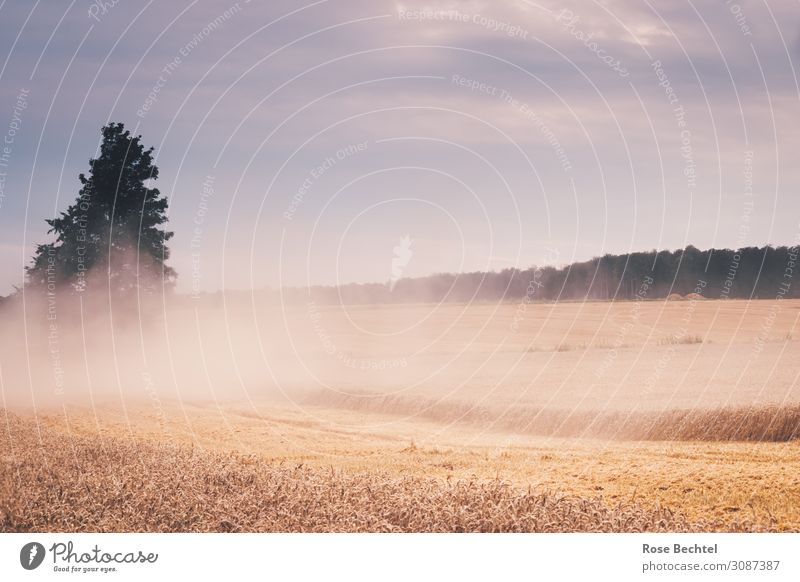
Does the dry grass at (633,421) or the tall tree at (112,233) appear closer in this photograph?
the dry grass at (633,421)

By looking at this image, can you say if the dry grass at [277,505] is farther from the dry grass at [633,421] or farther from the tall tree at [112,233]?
the tall tree at [112,233]

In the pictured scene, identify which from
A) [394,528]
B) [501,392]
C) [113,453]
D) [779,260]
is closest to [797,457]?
[779,260]

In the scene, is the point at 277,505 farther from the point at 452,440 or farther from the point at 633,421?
the point at 633,421

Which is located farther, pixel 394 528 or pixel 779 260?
pixel 779 260

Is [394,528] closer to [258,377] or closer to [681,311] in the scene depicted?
[258,377]

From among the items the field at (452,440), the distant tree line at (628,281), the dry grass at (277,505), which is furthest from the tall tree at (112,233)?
the dry grass at (277,505)
